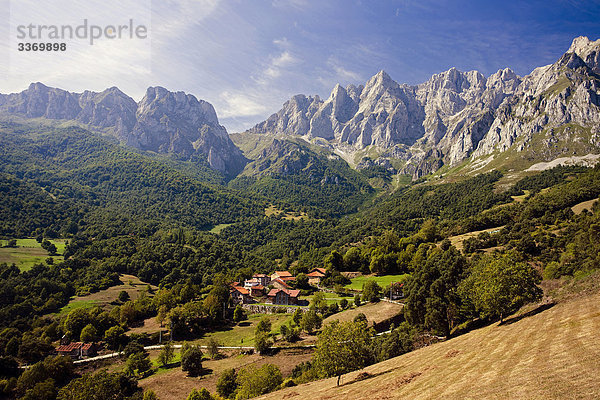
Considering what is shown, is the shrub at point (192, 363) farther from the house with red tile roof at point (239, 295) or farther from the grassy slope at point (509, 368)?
the house with red tile roof at point (239, 295)

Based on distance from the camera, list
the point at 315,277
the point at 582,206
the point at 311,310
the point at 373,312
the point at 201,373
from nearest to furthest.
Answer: the point at 201,373, the point at 373,312, the point at 311,310, the point at 582,206, the point at 315,277

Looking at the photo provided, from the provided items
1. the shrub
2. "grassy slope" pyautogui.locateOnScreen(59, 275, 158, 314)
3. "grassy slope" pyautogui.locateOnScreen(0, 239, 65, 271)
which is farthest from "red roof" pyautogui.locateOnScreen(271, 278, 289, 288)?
"grassy slope" pyautogui.locateOnScreen(0, 239, 65, 271)

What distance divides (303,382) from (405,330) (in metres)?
18.8

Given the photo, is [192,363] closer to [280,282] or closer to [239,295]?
[239,295]

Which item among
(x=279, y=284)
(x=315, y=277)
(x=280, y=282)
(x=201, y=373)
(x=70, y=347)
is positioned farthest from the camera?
(x=315, y=277)

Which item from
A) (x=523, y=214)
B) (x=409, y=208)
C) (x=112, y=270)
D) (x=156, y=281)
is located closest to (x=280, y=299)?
(x=156, y=281)

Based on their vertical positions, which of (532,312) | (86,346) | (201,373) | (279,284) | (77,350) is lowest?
(201,373)

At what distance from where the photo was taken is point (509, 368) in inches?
739

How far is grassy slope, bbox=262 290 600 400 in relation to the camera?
1495cm

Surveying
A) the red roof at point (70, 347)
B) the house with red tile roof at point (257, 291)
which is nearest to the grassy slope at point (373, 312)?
the house with red tile roof at point (257, 291)

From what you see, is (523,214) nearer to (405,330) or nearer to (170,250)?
(405,330)

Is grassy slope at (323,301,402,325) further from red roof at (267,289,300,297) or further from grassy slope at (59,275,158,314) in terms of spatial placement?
grassy slope at (59,275,158,314)

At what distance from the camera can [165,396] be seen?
4322 centimetres

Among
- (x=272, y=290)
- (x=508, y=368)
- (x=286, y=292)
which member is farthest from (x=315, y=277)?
(x=508, y=368)
